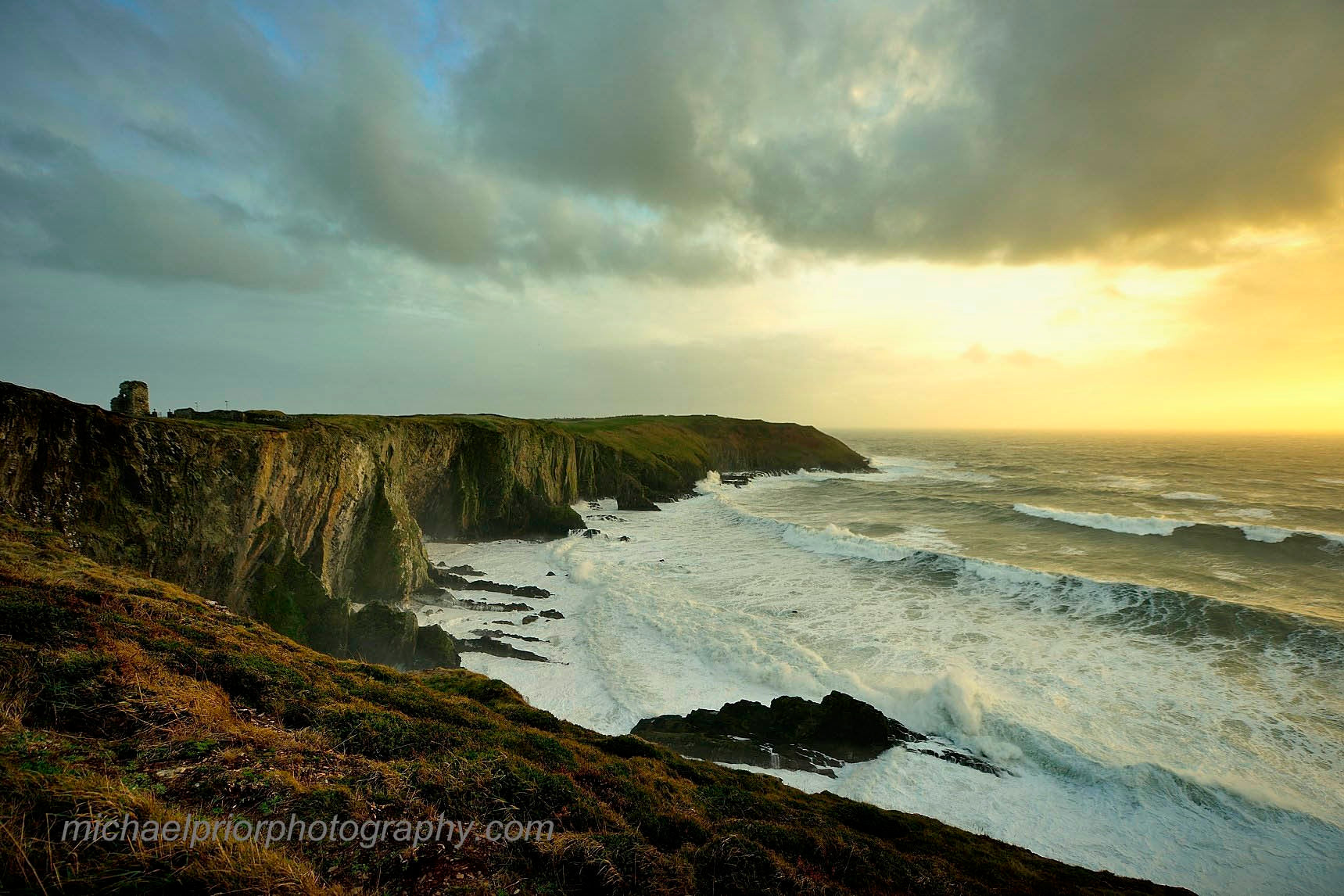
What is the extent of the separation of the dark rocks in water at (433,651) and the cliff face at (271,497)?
2491mm

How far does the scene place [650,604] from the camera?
24.6 meters

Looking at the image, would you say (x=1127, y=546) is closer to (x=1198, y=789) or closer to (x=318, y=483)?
(x=1198, y=789)

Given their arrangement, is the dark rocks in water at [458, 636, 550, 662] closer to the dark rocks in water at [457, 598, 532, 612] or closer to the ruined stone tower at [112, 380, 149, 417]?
the dark rocks in water at [457, 598, 532, 612]

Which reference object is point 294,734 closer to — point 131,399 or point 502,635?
point 502,635

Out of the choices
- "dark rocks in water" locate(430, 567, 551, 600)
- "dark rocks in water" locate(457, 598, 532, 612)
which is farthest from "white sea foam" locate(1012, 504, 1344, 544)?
"dark rocks in water" locate(457, 598, 532, 612)

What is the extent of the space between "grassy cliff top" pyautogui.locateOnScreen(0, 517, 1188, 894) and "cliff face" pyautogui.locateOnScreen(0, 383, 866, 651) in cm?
319

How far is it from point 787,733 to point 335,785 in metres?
11.9

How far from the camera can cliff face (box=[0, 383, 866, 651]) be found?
1302 centimetres

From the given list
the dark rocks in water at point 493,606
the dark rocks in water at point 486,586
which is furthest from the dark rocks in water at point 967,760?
the dark rocks in water at point 486,586

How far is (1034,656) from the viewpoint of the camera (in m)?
18.9

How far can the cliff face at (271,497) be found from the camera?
13.0m

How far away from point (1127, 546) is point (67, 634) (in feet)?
157

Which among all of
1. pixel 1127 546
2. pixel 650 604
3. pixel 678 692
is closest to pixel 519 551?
pixel 650 604

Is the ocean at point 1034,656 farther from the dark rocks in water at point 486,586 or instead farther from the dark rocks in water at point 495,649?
the dark rocks in water at point 486,586
